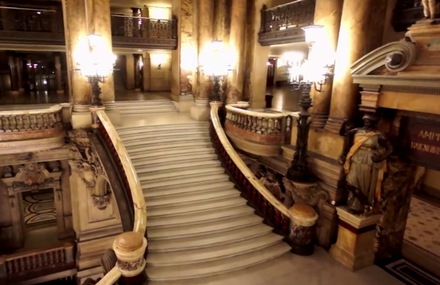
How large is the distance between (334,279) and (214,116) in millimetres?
5616

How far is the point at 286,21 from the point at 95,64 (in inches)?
234

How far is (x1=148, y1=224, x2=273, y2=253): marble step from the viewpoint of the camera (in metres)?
5.82

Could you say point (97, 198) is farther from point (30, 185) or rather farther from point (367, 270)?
point (367, 270)

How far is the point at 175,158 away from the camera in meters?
8.30

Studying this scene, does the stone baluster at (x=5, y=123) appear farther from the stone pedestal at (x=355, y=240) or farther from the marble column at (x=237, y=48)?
the stone pedestal at (x=355, y=240)

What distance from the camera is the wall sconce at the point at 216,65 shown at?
9.85 metres

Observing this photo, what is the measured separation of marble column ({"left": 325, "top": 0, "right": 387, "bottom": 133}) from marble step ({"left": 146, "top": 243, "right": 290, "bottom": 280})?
2790 millimetres

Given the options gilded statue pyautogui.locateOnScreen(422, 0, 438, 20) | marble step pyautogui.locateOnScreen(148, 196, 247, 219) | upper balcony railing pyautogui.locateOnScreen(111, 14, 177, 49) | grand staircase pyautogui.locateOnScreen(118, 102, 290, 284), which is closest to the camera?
gilded statue pyautogui.locateOnScreen(422, 0, 438, 20)

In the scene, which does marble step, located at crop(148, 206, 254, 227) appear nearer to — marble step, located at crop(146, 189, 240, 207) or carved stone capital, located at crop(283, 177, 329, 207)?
marble step, located at crop(146, 189, 240, 207)

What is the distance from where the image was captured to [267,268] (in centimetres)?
559

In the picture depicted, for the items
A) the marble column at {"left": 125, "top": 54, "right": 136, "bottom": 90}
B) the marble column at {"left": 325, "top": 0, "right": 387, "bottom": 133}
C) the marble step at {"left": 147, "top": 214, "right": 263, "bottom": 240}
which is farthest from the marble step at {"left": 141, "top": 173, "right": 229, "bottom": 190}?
the marble column at {"left": 125, "top": 54, "right": 136, "bottom": 90}

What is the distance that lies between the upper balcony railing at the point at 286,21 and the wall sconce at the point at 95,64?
5.35 m

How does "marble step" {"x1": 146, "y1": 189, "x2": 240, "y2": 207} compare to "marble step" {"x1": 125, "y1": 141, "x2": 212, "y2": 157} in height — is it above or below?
below

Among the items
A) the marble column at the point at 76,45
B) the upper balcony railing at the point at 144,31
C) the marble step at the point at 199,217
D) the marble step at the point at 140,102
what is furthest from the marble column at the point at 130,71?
the marble step at the point at 199,217
